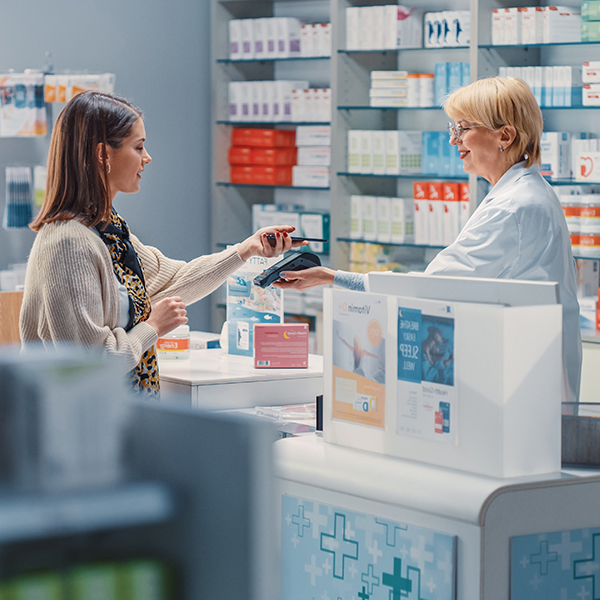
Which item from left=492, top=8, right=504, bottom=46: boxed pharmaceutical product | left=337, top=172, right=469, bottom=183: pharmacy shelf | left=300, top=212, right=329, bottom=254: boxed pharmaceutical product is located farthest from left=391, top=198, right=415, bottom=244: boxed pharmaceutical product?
left=492, top=8, right=504, bottom=46: boxed pharmaceutical product

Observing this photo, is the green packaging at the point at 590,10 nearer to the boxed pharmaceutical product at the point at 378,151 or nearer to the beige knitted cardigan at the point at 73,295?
the boxed pharmaceutical product at the point at 378,151

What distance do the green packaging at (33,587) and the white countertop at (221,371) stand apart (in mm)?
2401

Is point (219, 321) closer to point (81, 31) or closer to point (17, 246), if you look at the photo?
point (17, 246)

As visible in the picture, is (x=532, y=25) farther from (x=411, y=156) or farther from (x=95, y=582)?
(x=95, y=582)

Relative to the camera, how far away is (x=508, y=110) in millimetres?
2627

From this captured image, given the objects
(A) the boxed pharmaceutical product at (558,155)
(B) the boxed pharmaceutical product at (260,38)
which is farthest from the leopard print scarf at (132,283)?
(B) the boxed pharmaceutical product at (260,38)

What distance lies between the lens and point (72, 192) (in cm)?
224

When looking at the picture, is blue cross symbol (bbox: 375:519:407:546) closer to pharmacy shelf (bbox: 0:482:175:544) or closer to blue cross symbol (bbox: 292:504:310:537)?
blue cross symbol (bbox: 292:504:310:537)

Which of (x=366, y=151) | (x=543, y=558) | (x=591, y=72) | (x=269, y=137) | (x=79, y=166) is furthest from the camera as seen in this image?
(x=269, y=137)

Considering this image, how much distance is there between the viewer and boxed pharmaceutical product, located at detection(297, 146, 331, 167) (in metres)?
5.67

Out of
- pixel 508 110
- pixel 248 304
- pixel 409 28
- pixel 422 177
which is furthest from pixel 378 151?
pixel 508 110

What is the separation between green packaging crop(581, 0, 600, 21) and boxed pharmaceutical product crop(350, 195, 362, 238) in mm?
1585

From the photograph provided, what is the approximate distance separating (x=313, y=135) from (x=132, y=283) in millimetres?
3468

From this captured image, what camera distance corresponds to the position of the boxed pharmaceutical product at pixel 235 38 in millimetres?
6008
